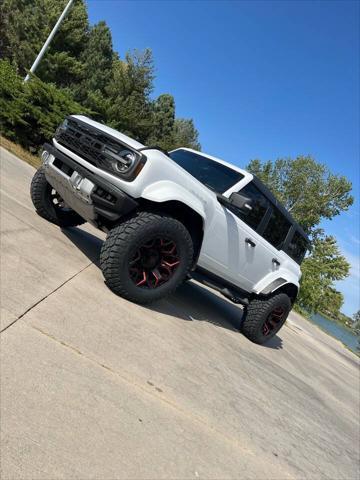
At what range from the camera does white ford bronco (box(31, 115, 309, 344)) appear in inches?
144

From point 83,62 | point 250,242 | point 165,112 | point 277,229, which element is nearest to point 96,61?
point 83,62

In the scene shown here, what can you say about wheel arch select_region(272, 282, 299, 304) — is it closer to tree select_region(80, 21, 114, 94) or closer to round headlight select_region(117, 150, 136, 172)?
round headlight select_region(117, 150, 136, 172)

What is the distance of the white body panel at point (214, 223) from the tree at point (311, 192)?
30712 mm

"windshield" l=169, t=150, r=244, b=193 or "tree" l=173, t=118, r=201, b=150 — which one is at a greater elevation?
"tree" l=173, t=118, r=201, b=150

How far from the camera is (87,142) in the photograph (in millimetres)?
3938

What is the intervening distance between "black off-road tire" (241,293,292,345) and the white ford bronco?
16mm

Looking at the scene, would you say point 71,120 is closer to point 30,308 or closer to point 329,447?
point 30,308

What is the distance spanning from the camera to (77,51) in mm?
36219

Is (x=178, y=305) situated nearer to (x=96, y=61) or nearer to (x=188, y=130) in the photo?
(x=96, y=61)

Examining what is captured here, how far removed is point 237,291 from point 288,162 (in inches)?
1341

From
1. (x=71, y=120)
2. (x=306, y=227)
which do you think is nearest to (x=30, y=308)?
(x=71, y=120)

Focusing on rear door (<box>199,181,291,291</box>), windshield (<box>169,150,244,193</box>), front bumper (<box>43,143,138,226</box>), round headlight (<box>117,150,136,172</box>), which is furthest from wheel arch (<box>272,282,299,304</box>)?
round headlight (<box>117,150,136,172</box>)

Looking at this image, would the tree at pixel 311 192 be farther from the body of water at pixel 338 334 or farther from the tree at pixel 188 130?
the tree at pixel 188 130

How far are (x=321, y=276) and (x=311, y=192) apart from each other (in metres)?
9.62
